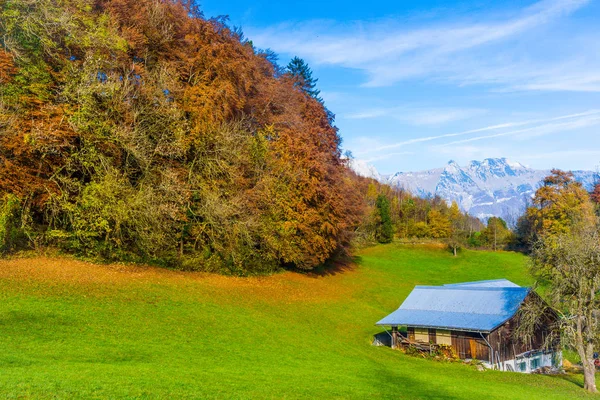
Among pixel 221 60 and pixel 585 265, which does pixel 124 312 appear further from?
pixel 585 265

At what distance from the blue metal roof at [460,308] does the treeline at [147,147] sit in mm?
11391

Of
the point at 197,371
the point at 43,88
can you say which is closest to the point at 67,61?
the point at 43,88

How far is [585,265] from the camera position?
891 inches

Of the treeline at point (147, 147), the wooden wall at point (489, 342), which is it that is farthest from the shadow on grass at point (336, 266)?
the wooden wall at point (489, 342)

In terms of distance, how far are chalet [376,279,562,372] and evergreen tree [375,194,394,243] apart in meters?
52.2

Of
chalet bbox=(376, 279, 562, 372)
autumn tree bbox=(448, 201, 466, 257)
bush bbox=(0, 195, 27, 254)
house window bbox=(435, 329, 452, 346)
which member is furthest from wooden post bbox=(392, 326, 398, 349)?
autumn tree bbox=(448, 201, 466, 257)

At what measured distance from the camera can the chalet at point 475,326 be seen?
91.9 ft

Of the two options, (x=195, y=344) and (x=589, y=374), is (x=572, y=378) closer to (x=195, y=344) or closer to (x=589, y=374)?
(x=589, y=374)

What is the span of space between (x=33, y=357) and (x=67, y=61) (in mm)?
21000

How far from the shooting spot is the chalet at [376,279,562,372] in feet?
91.9

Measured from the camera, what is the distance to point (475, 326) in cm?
2788

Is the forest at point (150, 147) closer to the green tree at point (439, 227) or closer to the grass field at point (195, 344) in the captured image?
the grass field at point (195, 344)

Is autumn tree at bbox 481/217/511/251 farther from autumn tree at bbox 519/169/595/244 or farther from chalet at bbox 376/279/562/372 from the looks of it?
chalet at bbox 376/279/562/372

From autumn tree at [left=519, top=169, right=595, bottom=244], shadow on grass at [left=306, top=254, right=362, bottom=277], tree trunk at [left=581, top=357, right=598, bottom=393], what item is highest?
autumn tree at [left=519, top=169, right=595, bottom=244]
